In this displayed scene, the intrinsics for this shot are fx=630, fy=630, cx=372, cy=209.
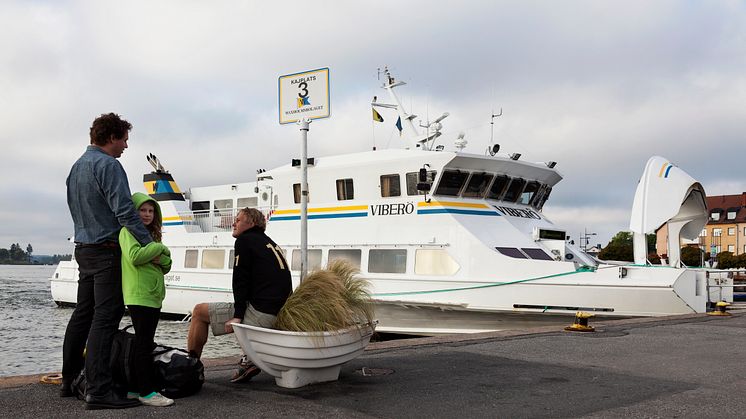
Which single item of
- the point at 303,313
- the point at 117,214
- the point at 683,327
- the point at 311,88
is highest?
the point at 311,88

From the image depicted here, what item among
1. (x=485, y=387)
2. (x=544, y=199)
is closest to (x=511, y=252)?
(x=544, y=199)

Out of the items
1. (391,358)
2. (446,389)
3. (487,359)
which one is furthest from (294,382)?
(487,359)

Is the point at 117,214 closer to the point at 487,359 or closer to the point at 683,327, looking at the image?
the point at 487,359

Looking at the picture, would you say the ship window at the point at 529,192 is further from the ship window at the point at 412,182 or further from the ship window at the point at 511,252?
the ship window at the point at 412,182

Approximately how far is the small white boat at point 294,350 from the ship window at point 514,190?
9543 mm

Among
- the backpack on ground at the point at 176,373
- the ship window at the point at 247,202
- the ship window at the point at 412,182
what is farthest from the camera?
the ship window at the point at 247,202

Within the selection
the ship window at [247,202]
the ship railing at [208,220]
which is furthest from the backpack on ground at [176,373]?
the ship railing at [208,220]

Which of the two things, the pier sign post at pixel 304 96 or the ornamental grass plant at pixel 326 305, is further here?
the pier sign post at pixel 304 96

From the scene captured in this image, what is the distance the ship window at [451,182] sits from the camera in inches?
510

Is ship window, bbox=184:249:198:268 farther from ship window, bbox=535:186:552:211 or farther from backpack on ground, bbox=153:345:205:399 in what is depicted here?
backpack on ground, bbox=153:345:205:399

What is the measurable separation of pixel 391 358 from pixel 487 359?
3.23 feet

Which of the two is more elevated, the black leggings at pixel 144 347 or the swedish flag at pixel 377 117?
the swedish flag at pixel 377 117

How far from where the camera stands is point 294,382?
488 centimetres

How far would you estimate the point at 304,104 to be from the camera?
7285 millimetres
